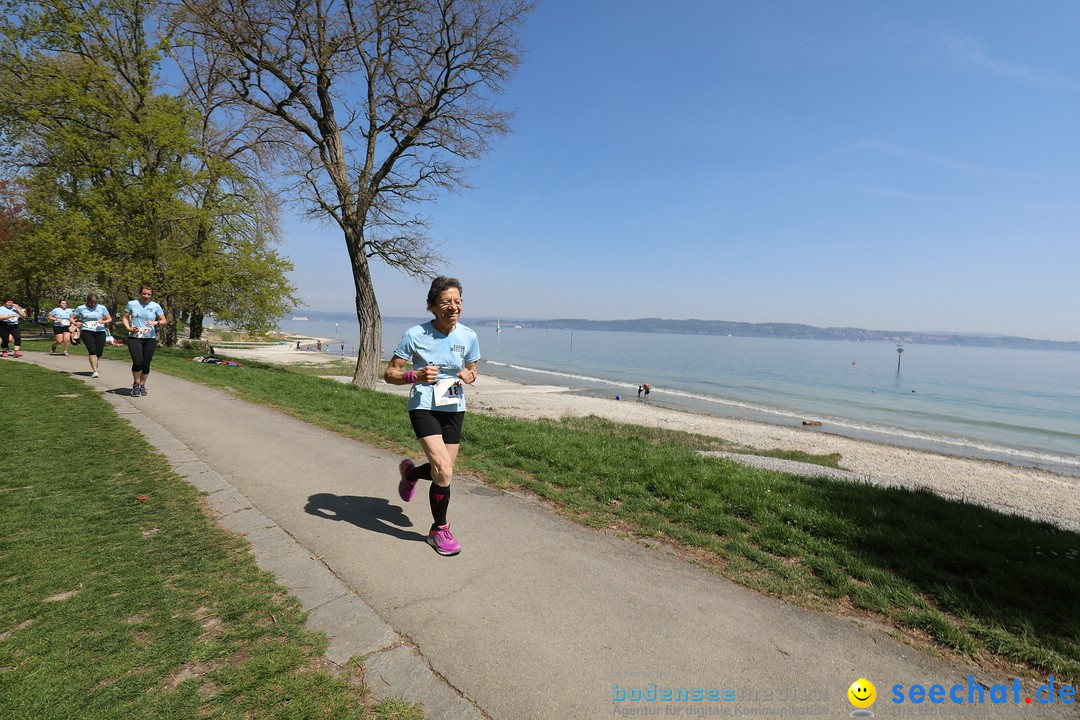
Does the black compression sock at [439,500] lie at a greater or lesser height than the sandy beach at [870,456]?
greater

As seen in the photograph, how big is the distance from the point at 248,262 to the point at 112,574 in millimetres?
19646

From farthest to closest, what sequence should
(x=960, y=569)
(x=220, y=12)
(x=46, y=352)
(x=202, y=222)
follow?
(x=202, y=222) < (x=46, y=352) < (x=220, y=12) < (x=960, y=569)

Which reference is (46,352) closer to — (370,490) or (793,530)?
(370,490)

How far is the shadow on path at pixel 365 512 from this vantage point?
4.29m

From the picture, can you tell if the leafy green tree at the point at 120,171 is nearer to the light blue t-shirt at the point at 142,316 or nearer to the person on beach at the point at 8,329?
the person on beach at the point at 8,329

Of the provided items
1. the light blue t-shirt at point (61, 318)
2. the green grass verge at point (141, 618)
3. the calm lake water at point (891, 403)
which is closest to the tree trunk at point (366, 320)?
the light blue t-shirt at point (61, 318)

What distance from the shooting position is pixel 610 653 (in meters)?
2.71

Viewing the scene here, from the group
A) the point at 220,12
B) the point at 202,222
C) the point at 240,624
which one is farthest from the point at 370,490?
the point at 202,222

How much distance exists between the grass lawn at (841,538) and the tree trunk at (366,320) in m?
9.37

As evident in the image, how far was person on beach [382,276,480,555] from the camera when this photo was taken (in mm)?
3850

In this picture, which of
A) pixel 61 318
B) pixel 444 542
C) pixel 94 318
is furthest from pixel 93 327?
pixel 444 542

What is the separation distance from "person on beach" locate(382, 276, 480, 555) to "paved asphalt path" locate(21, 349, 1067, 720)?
0.46 m

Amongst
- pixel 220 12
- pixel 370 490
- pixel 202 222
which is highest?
pixel 220 12

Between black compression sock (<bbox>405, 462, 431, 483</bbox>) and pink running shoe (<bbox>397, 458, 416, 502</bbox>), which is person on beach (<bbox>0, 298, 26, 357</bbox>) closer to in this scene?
pink running shoe (<bbox>397, 458, 416, 502</bbox>)
